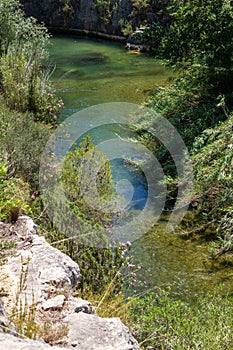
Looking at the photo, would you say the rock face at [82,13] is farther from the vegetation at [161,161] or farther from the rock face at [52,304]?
the rock face at [52,304]

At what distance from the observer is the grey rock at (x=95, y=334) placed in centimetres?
306

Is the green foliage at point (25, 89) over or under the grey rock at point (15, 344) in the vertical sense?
over

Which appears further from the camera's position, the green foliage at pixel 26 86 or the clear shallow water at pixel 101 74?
the clear shallow water at pixel 101 74

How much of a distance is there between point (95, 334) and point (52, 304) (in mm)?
515

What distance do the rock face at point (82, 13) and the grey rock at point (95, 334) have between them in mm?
26522

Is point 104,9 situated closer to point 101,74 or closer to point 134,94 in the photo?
point 101,74

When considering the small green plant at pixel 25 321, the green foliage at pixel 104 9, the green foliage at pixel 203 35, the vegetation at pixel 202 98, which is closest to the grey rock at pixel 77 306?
the small green plant at pixel 25 321

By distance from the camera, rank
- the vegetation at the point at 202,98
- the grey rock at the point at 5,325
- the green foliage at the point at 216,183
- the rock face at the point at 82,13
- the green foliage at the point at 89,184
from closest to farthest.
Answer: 1. the grey rock at the point at 5,325
2. the green foliage at the point at 89,184
3. the green foliage at the point at 216,183
4. the vegetation at the point at 202,98
5. the rock face at the point at 82,13

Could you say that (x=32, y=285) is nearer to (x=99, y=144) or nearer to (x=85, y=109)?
(x=99, y=144)

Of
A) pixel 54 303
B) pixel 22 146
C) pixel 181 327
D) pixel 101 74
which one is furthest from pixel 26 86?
pixel 101 74

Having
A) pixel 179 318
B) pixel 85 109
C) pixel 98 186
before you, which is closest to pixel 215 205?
pixel 98 186

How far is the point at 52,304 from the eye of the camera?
3520 millimetres

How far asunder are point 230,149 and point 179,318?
136 inches

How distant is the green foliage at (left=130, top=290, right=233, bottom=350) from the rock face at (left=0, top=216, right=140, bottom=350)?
452mm
